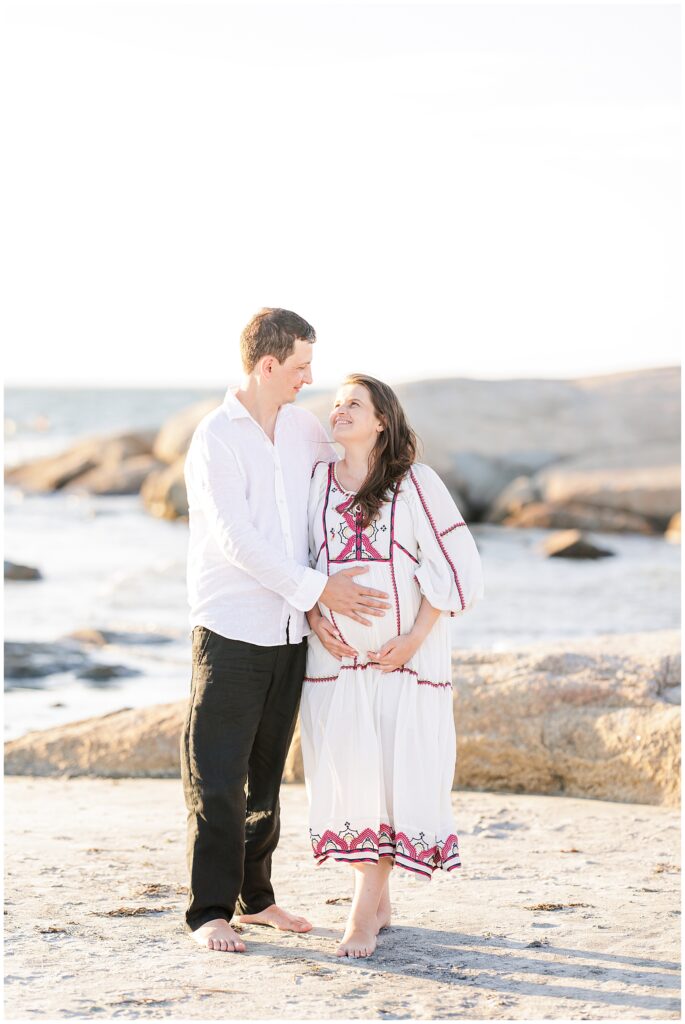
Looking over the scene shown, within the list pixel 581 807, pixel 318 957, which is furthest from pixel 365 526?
pixel 581 807

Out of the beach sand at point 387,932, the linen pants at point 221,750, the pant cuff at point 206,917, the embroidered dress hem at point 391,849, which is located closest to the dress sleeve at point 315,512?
the linen pants at point 221,750

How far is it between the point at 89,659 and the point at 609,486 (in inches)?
505

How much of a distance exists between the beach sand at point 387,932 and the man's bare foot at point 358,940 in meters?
0.04

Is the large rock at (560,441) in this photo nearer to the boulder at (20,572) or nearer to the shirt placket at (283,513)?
the boulder at (20,572)

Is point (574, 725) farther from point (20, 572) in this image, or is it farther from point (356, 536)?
point (20, 572)

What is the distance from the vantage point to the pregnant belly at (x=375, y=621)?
4.38 metres

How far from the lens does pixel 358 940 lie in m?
4.21

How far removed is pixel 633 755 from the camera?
6090 mm

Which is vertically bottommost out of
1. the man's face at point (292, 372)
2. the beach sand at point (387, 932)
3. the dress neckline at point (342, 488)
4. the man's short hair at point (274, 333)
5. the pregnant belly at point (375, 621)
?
the beach sand at point (387, 932)

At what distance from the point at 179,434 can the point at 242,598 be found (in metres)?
24.3

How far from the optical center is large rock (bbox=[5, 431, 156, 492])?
30.1 metres

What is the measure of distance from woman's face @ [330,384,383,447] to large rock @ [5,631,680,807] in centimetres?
231

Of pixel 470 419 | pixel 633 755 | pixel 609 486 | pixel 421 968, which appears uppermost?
pixel 470 419

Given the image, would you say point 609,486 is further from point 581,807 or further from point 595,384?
point 581,807
